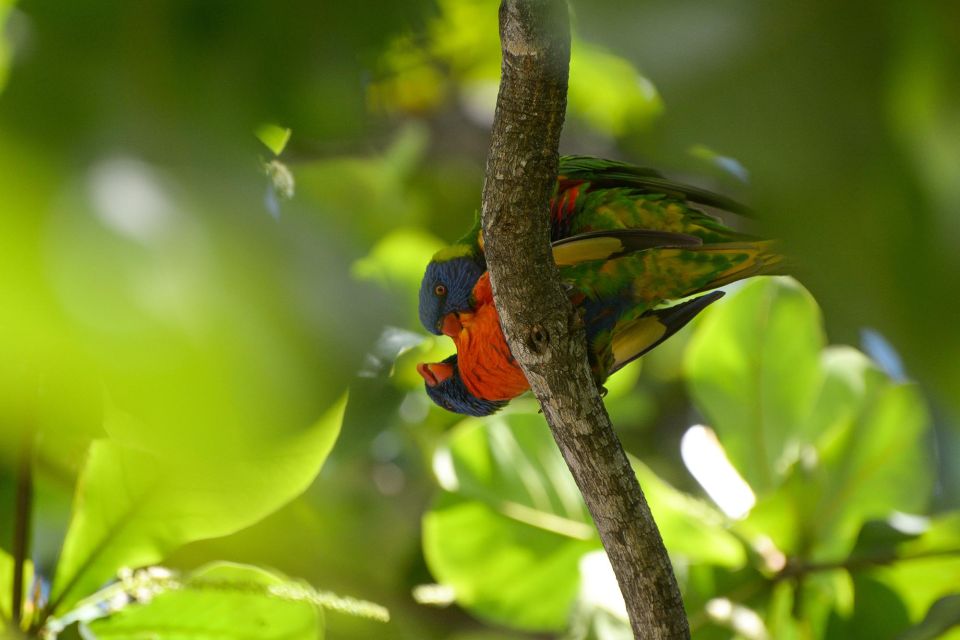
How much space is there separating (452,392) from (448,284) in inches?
9.2

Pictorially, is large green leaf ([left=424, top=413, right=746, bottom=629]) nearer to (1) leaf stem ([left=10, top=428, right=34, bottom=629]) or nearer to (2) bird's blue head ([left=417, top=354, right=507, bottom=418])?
(2) bird's blue head ([left=417, top=354, right=507, bottom=418])

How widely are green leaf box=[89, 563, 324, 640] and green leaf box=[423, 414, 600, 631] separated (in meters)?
0.45

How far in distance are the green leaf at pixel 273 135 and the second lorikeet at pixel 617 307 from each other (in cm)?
127

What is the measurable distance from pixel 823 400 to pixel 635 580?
104 cm

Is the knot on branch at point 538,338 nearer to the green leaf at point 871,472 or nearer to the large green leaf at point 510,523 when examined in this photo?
the large green leaf at point 510,523

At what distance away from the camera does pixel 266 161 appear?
0.21 meters

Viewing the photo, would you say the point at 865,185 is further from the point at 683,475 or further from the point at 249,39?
the point at 683,475

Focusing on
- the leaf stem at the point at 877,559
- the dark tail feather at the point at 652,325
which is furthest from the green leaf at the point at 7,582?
the leaf stem at the point at 877,559

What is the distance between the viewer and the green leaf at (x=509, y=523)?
1.82 meters

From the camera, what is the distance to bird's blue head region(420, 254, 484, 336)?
161cm

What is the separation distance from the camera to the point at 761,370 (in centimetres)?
186

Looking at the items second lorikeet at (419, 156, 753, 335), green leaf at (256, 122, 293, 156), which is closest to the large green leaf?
second lorikeet at (419, 156, 753, 335)

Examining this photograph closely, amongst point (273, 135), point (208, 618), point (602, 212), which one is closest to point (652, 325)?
point (602, 212)

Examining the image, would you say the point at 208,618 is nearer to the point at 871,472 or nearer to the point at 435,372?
the point at 435,372
